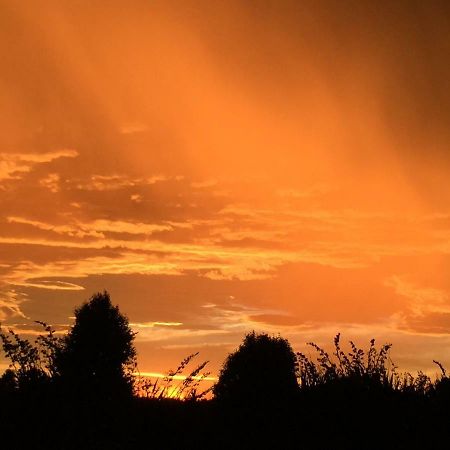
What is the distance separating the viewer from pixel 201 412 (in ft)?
30.2

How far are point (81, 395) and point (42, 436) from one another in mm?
911

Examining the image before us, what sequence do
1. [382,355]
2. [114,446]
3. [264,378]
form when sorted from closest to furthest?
[114,446], [264,378], [382,355]

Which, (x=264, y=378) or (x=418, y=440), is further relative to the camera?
(x=264, y=378)

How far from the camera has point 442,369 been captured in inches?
458

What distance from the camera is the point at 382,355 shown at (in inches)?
449

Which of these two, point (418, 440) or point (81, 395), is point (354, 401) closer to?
point (418, 440)

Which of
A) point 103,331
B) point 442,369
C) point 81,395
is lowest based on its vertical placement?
point 81,395

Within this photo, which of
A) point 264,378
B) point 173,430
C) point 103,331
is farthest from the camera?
point 103,331

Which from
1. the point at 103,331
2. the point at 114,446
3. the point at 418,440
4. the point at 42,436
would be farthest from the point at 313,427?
the point at 103,331

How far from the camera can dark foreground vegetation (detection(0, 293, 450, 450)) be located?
25.4 ft

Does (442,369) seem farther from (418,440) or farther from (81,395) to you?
(81,395)

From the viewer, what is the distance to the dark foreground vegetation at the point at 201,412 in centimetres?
774

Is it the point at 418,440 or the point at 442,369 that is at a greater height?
the point at 442,369

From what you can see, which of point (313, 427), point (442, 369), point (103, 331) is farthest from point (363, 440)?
point (103, 331)
